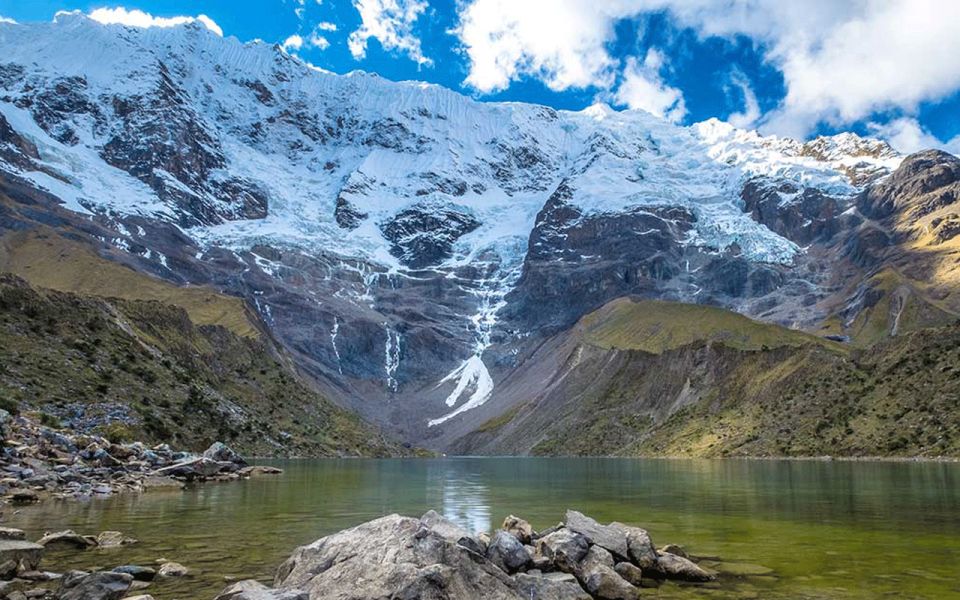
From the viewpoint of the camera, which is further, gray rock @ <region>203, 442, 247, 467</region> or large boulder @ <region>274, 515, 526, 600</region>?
gray rock @ <region>203, 442, 247, 467</region>

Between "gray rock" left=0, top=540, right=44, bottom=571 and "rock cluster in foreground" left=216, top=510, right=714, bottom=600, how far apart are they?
7591mm

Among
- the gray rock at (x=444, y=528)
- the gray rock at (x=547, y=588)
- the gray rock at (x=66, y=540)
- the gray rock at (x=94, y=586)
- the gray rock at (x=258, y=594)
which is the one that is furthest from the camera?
the gray rock at (x=66, y=540)

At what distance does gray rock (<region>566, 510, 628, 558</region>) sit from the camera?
22781mm

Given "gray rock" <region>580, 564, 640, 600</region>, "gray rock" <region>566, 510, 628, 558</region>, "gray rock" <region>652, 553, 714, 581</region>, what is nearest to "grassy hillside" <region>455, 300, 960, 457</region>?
"gray rock" <region>566, 510, 628, 558</region>

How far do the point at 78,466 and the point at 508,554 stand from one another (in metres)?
40.4

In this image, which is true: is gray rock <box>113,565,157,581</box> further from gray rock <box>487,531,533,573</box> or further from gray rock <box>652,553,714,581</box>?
gray rock <box>652,553,714,581</box>

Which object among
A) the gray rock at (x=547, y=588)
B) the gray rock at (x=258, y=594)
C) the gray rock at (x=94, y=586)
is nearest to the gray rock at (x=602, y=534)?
the gray rock at (x=547, y=588)

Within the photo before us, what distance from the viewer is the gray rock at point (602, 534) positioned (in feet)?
74.7

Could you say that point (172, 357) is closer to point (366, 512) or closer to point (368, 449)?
point (368, 449)

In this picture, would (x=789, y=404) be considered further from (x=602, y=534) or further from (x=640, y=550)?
(x=640, y=550)

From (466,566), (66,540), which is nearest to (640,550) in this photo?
(466,566)

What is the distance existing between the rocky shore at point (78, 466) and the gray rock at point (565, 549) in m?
31.3

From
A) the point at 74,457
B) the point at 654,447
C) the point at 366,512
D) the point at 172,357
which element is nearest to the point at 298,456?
the point at 172,357

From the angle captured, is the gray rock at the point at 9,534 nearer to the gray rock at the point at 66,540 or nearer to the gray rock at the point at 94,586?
the gray rock at the point at 66,540
